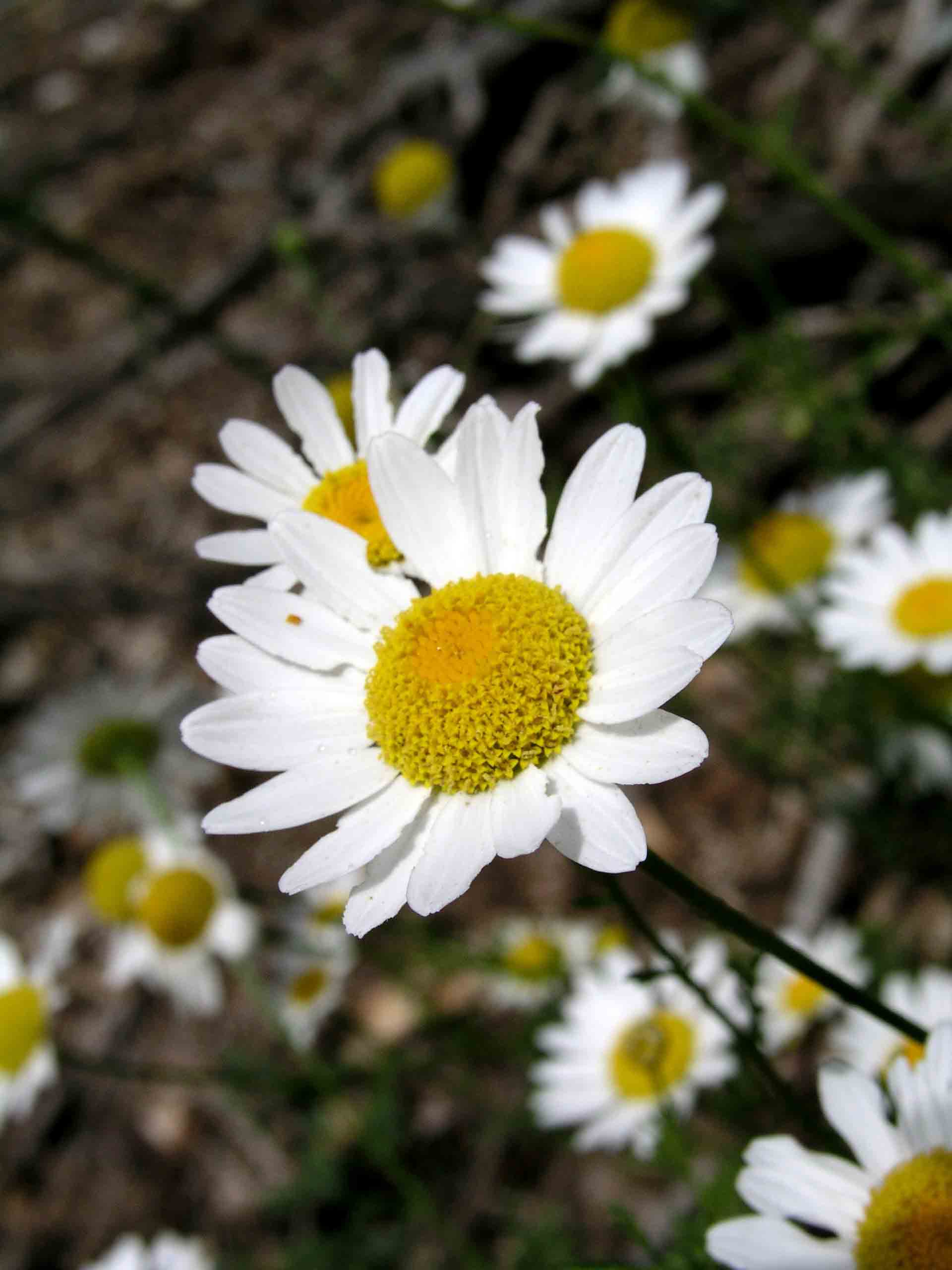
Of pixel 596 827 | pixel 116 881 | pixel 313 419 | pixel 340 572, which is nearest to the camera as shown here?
pixel 596 827

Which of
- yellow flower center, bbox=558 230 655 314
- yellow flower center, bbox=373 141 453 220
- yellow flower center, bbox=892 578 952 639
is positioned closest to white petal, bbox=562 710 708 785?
yellow flower center, bbox=892 578 952 639

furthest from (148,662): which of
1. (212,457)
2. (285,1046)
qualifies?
(285,1046)

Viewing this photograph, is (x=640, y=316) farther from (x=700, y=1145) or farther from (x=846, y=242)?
(x=700, y=1145)

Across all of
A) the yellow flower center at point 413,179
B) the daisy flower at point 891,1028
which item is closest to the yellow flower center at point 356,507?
the daisy flower at point 891,1028

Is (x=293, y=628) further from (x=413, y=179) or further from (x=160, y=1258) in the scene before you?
(x=413, y=179)

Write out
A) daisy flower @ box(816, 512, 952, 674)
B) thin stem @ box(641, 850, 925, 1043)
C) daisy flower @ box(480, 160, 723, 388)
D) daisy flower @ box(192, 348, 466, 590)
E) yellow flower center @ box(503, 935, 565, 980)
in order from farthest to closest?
yellow flower center @ box(503, 935, 565, 980)
daisy flower @ box(480, 160, 723, 388)
daisy flower @ box(816, 512, 952, 674)
daisy flower @ box(192, 348, 466, 590)
thin stem @ box(641, 850, 925, 1043)

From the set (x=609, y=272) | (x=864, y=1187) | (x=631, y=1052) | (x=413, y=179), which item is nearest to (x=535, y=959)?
(x=631, y=1052)

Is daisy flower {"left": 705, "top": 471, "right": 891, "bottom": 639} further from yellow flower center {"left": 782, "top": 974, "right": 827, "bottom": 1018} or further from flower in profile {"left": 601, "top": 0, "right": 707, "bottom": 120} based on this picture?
flower in profile {"left": 601, "top": 0, "right": 707, "bottom": 120}
